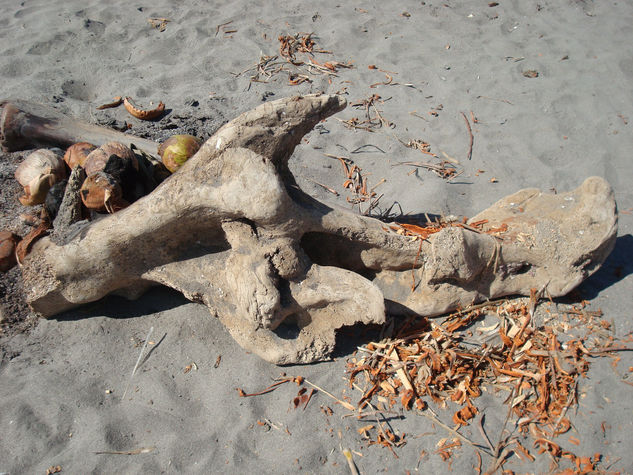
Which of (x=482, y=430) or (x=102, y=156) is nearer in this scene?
(x=482, y=430)

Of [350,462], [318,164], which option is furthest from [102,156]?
[350,462]

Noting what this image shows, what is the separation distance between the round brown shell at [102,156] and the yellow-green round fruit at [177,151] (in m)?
0.34

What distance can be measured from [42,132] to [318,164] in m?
2.29

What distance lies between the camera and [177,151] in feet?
11.4

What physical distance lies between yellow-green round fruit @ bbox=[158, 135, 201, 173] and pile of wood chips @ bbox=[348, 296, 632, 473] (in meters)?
1.85

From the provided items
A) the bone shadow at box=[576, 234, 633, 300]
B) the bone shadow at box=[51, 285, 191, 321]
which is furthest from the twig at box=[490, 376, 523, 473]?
the bone shadow at box=[51, 285, 191, 321]

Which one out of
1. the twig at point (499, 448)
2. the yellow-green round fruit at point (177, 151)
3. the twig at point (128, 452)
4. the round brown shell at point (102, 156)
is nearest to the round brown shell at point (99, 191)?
the round brown shell at point (102, 156)

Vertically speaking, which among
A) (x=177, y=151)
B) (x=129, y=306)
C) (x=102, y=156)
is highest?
(x=102, y=156)

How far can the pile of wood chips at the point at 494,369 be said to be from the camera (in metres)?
2.60

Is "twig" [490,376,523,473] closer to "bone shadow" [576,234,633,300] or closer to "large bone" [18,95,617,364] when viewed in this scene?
"large bone" [18,95,617,364]

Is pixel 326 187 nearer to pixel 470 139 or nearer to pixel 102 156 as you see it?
pixel 470 139

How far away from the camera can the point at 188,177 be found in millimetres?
2664

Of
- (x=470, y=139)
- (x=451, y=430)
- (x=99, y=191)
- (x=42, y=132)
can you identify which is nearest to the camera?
(x=451, y=430)

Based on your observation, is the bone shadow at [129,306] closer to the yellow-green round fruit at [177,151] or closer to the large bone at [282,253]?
the large bone at [282,253]
